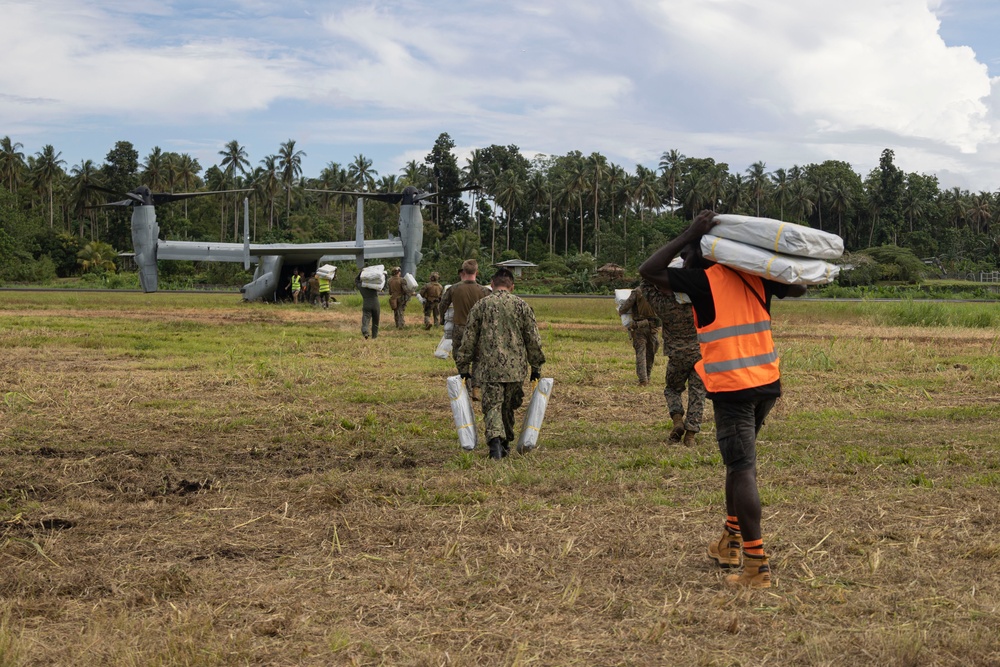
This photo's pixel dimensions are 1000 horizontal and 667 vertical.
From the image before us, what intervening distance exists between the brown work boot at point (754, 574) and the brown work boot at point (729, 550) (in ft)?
0.92

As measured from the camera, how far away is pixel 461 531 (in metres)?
5.77

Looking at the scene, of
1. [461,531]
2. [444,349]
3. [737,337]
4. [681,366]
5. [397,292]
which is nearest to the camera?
[737,337]

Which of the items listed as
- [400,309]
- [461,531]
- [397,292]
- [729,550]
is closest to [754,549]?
[729,550]

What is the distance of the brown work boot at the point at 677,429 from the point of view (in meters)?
9.00

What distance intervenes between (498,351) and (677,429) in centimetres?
201

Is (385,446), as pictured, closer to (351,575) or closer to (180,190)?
(351,575)

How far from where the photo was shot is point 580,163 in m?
90.5

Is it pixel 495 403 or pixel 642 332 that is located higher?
pixel 642 332

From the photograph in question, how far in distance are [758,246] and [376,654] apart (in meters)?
2.72

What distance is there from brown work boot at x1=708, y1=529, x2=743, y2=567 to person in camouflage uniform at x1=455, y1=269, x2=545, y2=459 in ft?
10.7

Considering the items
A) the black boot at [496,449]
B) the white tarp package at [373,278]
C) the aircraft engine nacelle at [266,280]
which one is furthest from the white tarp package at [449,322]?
the aircraft engine nacelle at [266,280]

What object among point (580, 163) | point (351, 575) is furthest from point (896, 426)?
point (580, 163)

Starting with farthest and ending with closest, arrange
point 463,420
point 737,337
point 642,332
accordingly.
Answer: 1. point 642,332
2. point 463,420
3. point 737,337

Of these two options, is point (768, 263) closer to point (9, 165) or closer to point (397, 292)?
point (397, 292)
